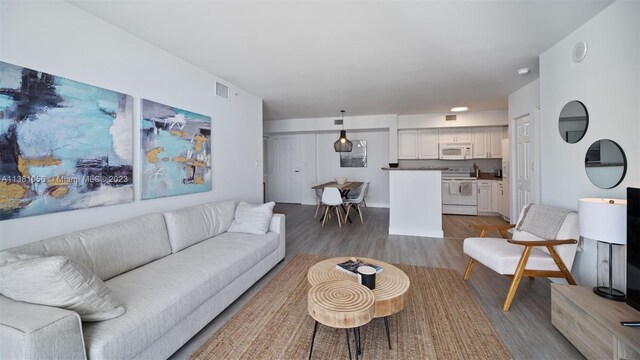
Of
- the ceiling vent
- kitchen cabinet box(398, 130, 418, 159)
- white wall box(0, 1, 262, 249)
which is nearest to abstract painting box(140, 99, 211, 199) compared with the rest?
white wall box(0, 1, 262, 249)

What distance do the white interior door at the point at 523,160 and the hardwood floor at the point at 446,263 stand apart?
1030 mm

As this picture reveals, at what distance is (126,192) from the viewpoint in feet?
7.83

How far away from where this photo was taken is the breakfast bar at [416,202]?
445cm

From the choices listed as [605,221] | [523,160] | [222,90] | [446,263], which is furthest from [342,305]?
[523,160]

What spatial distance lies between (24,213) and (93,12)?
5.25 feet

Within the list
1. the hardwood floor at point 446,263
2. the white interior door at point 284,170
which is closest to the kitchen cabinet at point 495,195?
the hardwood floor at point 446,263

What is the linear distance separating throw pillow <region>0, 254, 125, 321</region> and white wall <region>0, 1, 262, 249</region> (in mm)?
651

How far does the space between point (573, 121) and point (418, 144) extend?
14.0 feet

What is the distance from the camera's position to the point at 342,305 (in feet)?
4.90

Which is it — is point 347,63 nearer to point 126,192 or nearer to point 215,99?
point 215,99

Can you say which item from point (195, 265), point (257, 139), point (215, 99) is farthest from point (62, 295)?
point (257, 139)

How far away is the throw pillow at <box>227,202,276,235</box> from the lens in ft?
9.83

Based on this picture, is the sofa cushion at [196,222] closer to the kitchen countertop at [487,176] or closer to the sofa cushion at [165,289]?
the sofa cushion at [165,289]

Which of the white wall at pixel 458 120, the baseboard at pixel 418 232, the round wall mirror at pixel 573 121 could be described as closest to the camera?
the round wall mirror at pixel 573 121
